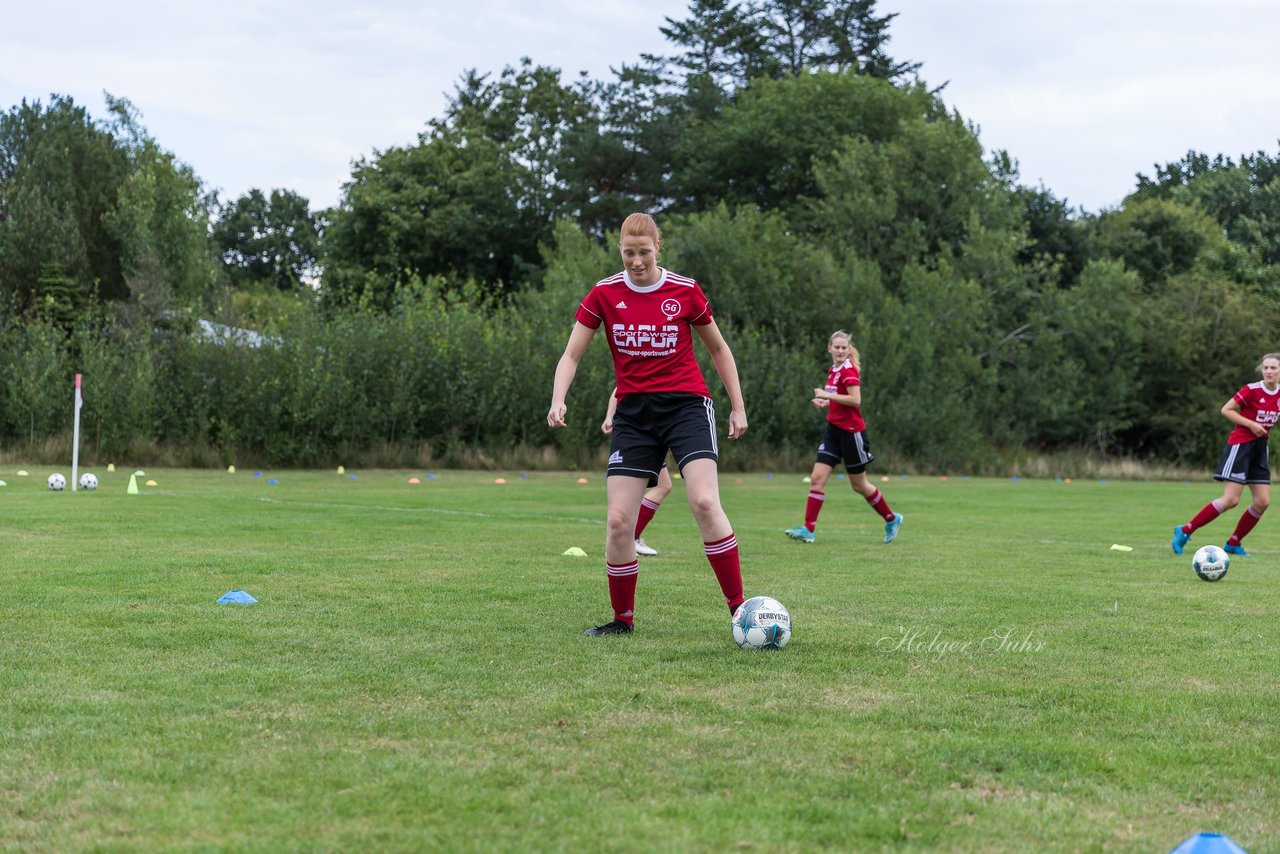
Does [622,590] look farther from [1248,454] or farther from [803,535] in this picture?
[1248,454]

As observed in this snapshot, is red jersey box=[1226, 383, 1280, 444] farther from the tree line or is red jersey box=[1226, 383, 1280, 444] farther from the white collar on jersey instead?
the tree line

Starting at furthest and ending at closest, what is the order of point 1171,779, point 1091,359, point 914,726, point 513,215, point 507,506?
point 513,215 < point 1091,359 < point 507,506 < point 914,726 < point 1171,779

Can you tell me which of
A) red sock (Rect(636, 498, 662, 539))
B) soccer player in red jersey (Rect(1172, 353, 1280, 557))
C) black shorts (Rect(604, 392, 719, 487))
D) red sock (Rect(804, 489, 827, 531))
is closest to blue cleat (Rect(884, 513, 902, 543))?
red sock (Rect(804, 489, 827, 531))

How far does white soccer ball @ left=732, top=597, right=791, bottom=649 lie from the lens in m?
6.26

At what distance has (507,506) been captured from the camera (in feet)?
59.5

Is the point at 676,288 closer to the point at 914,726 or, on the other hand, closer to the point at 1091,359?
the point at 914,726

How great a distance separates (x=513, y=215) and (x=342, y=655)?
152ft

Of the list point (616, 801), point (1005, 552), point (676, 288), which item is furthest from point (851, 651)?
point (1005, 552)

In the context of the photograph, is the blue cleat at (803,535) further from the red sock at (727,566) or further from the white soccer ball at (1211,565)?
the red sock at (727,566)

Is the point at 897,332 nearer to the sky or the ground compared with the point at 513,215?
nearer to the ground

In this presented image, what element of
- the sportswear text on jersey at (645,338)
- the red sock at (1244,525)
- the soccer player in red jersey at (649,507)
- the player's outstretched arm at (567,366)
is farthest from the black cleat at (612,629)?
the red sock at (1244,525)

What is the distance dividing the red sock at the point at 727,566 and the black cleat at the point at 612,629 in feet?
1.78

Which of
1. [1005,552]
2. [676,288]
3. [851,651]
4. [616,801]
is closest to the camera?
[616,801]

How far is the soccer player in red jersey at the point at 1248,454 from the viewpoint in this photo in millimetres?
12008
